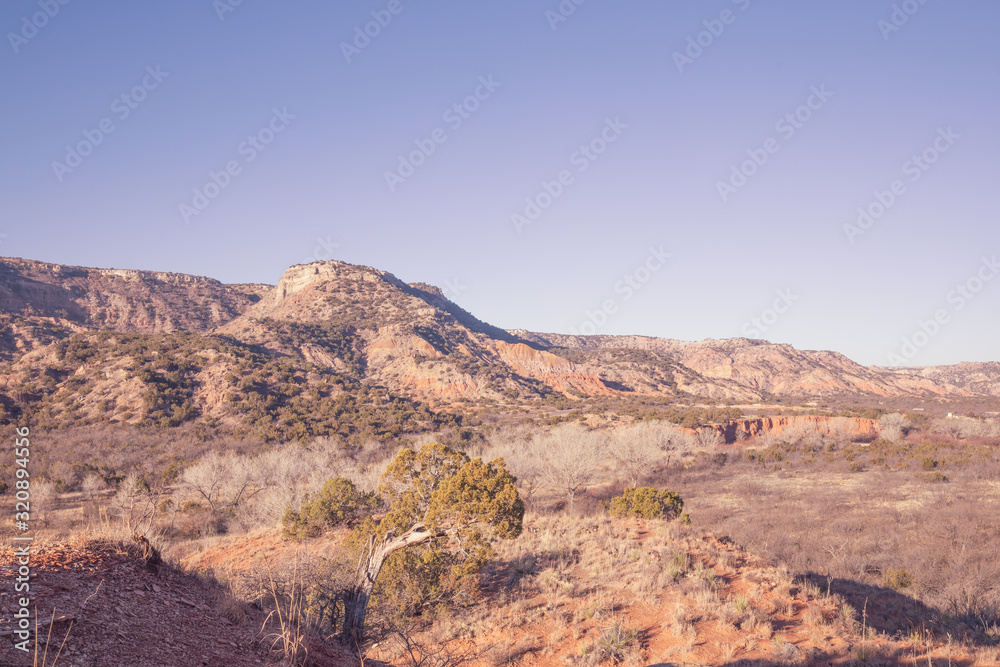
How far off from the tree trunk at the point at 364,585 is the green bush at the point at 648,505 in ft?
36.7

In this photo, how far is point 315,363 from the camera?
65.8 m

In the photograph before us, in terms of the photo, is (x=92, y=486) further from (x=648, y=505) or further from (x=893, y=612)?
(x=893, y=612)

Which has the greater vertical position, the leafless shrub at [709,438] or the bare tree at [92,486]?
the leafless shrub at [709,438]

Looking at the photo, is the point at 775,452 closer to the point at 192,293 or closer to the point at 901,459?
the point at 901,459

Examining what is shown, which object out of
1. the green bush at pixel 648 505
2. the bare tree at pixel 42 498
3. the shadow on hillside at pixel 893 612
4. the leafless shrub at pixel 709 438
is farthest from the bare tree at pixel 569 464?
the bare tree at pixel 42 498

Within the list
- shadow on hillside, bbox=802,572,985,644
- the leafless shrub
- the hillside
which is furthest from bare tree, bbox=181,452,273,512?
the leafless shrub

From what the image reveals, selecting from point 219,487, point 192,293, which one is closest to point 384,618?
point 219,487

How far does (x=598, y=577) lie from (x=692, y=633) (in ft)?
11.3

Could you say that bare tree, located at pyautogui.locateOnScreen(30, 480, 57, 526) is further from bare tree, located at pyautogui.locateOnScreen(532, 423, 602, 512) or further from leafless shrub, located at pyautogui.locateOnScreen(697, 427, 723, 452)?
leafless shrub, located at pyautogui.locateOnScreen(697, 427, 723, 452)

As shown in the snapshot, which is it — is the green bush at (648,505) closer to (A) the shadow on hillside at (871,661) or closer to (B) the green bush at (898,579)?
(B) the green bush at (898,579)

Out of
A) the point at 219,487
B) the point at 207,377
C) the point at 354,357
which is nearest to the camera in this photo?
the point at 219,487

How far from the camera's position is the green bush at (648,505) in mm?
17391

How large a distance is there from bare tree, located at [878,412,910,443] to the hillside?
862 inches

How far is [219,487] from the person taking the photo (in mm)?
24500
